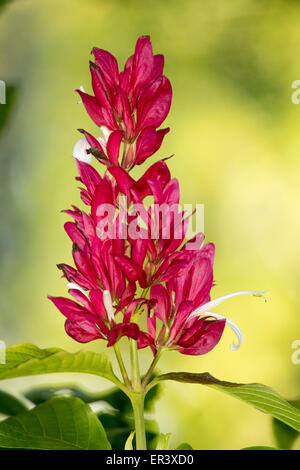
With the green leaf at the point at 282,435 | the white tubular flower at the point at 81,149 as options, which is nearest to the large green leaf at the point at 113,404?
the green leaf at the point at 282,435

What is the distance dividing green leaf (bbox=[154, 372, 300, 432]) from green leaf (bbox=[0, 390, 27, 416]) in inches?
9.9

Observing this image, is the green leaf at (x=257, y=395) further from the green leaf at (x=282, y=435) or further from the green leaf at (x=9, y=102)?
the green leaf at (x=9, y=102)

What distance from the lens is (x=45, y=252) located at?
0.63 m

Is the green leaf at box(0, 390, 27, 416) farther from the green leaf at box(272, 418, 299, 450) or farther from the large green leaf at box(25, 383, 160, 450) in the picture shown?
the green leaf at box(272, 418, 299, 450)

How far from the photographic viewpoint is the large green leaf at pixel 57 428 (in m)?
0.46

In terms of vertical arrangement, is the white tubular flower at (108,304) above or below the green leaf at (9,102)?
below

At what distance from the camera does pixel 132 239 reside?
Result: 43 centimetres

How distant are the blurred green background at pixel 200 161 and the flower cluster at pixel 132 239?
0.18 metres

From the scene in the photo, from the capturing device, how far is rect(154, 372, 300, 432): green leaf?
1.37 feet

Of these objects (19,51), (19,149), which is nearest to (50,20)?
(19,51)

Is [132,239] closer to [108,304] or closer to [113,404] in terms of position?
[108,304]

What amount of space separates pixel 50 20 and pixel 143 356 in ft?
1.37

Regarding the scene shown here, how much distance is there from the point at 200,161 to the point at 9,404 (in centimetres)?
36

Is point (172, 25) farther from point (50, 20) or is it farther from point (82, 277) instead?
point (82, 277)
